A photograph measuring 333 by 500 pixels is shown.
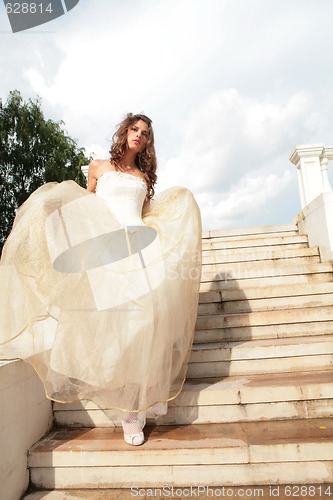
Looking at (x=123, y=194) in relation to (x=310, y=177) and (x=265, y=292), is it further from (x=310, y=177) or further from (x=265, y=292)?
(x=310, y=177)

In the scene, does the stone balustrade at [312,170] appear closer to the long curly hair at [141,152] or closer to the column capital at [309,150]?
the column capital at [309,150]

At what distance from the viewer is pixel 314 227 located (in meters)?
4.24

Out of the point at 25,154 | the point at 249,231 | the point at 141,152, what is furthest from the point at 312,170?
the point at 25,154

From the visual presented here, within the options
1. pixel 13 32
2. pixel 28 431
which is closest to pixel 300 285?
pixel 28 431

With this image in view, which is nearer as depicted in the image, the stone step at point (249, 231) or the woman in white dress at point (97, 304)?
the woman in white dress at point (97, 304)

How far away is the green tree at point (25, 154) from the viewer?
12.2m

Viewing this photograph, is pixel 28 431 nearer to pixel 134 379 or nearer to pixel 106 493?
pixel 106 493

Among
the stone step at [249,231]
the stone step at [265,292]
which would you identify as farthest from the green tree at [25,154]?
the stone step at [265,292]

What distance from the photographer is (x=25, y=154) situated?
42.1ft

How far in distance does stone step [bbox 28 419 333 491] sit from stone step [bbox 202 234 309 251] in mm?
2886

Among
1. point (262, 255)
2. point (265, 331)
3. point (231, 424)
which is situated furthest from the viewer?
point (262, 255)

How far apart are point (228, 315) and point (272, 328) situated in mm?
443

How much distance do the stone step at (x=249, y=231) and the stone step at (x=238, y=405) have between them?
311 centimetres

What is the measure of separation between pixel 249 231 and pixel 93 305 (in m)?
3.98
